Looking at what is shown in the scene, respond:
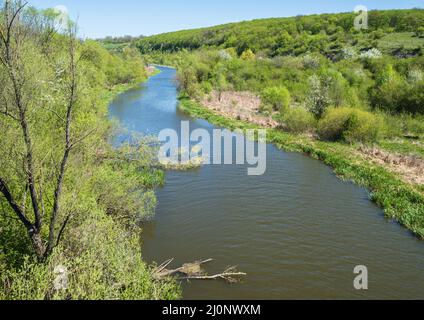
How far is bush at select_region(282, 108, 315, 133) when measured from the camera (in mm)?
41844

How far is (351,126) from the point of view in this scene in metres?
36.9

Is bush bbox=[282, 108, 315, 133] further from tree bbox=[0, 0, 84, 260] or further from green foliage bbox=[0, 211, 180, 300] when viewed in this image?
tree bbox=[0, 0, 84, 260]

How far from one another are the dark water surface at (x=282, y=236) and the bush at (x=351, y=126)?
31.3 ft

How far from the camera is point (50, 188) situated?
14570 millimetres

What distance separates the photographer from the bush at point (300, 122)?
41844 millimetres

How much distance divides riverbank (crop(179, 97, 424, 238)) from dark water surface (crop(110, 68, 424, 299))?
0.74m

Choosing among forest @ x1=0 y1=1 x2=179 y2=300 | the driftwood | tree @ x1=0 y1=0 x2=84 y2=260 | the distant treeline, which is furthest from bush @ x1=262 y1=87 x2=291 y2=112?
tree @ x1=0 y1=0 x2=84 y2=260

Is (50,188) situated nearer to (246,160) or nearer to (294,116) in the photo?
(246,160)

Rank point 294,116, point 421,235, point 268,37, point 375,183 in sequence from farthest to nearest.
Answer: point 268,37
point 294,116
point 375,183
point 421,235

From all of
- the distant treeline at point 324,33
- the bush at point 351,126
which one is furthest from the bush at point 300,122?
the distant treeline at point 324,33

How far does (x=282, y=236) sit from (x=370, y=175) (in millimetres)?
11347
